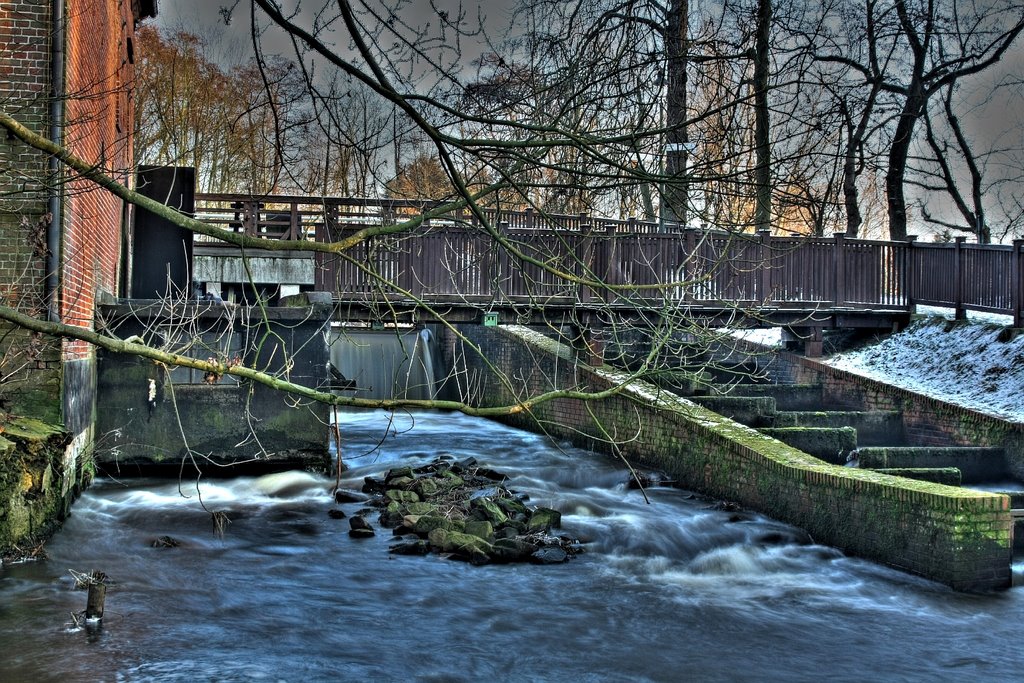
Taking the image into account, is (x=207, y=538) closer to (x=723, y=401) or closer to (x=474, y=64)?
(x=474, y=64)

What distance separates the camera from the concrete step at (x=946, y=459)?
36.7ft

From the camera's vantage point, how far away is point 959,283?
53.6ft

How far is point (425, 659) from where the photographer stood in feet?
22.6

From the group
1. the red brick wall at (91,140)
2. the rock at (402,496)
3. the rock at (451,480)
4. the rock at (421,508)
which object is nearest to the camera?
the red brick wall at (91,140)

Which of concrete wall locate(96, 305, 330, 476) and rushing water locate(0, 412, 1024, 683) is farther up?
concrete wall locate(96, 305, 330, 476)

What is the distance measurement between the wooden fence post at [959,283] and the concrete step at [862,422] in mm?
3342

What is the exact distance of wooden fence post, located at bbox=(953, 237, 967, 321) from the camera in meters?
16.3

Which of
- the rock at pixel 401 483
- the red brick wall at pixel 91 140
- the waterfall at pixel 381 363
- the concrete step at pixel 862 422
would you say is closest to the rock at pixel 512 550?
the rock at pixel 401 483

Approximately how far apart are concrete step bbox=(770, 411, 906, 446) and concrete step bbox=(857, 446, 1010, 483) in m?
1.99

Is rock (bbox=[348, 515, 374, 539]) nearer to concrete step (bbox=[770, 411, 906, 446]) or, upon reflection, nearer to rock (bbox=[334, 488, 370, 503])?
rock (bbox=[334, 488, 370, 503])

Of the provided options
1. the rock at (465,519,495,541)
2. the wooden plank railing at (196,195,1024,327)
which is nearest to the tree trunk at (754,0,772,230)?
the rock at (465,519,495,541)

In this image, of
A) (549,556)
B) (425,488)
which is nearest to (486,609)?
(549,556)

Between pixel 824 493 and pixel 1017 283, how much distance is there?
6.99 meters

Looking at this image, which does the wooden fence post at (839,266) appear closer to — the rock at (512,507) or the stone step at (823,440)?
the stone step at (823,440)
